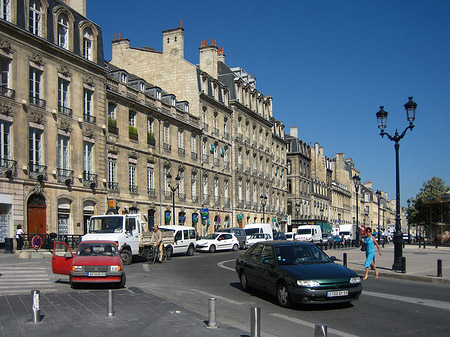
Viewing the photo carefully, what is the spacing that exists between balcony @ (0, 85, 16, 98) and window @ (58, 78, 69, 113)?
3.95 m

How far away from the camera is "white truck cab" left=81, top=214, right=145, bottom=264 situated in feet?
76.7

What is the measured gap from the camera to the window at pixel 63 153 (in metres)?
33.3

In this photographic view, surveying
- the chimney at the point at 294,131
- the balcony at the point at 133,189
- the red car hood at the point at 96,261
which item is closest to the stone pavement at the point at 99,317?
the red car hood at the point at 96,261

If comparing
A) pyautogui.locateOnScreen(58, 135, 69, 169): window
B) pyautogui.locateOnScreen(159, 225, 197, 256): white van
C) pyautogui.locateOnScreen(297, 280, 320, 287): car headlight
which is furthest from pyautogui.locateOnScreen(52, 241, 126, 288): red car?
pyautogui.locateOnScreen(58, 135, 69, 169): window

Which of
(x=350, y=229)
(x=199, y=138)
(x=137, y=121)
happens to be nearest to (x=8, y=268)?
(x=137, y=121)

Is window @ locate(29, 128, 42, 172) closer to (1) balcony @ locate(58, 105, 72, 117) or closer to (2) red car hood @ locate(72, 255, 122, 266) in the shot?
(1) balcony @ locate(58, 105, 72, 117)

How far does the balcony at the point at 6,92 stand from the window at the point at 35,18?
4191 mm

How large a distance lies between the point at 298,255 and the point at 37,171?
22.7 m

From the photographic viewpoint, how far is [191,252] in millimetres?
32844

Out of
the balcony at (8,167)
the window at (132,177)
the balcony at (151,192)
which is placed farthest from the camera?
the balcony at (151,192)

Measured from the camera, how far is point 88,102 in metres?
36.3

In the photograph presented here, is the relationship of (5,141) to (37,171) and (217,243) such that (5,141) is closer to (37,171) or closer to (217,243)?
(37,171)

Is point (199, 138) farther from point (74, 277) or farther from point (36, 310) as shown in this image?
point (36, 310)

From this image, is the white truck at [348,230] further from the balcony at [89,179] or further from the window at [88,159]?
the window at [88,159]
